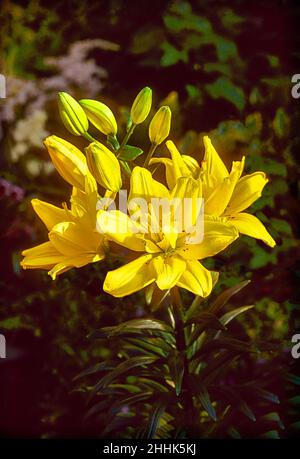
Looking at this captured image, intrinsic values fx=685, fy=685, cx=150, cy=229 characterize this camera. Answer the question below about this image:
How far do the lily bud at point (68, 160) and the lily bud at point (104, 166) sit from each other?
0.5 inches

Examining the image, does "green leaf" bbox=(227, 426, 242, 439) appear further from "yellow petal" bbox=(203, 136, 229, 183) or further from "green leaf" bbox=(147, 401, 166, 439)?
"yellow petal" bbox=(203, 136, 229, 183)

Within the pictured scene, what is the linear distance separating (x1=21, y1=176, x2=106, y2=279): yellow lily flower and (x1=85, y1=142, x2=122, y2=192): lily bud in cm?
2

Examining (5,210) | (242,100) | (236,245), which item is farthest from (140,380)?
(242,100)

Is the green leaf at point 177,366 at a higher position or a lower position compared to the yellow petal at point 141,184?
lower

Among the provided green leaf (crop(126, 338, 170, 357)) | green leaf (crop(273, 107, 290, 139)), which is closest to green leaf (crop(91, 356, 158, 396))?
green leaf (crop(126, 338, 170, 357))

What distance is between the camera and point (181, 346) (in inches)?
31.8

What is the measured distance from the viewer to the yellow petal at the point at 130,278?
0.67m

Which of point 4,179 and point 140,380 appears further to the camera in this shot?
point 4,179

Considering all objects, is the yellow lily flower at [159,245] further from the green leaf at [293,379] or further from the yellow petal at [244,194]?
the green leaf at [293,379]

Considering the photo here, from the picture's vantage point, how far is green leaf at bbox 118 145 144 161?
71 cm

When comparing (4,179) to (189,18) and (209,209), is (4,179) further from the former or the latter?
(209,209)

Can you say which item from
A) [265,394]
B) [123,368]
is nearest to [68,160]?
[123,368]

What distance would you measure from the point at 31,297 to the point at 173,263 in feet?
1.53

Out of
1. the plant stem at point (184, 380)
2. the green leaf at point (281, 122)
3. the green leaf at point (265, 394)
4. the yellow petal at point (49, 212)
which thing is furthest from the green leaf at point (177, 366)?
the green leaf at point (281, 122)
